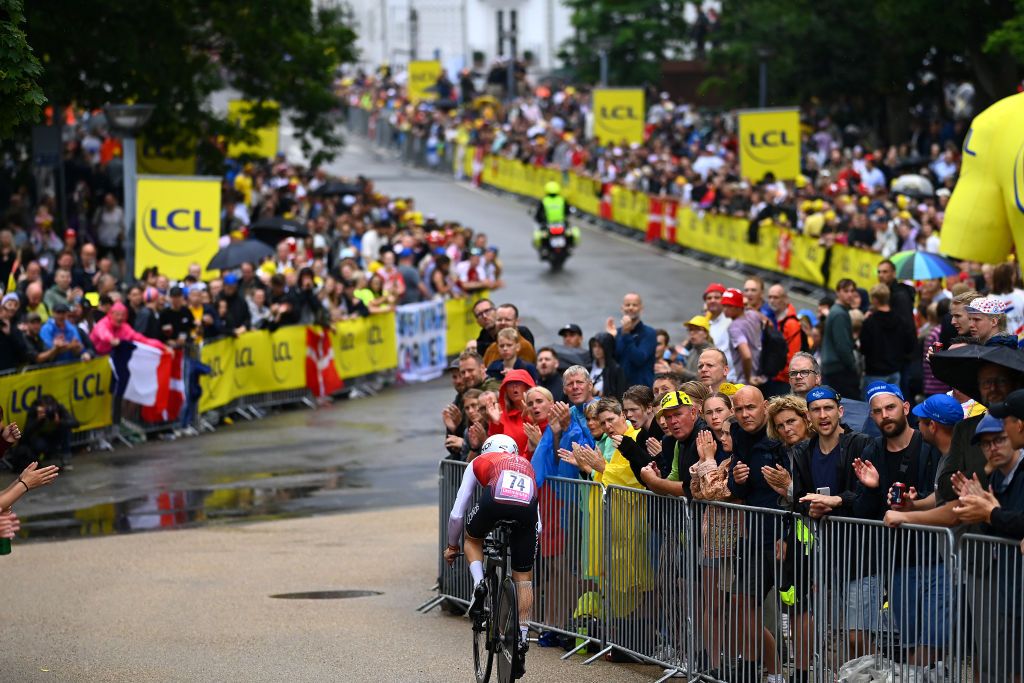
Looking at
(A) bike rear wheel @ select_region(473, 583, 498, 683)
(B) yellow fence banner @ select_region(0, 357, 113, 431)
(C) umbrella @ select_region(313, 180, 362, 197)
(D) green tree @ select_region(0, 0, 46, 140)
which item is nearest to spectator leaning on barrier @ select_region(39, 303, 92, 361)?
(B) yellow fence banner @ select_region(0, 357, 113, 431)

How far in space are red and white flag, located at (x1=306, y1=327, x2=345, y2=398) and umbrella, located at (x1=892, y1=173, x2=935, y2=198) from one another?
1377cm

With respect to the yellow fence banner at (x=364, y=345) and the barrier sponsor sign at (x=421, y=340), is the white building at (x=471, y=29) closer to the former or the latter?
the barrier sponsor sign at (x=421, y=340)

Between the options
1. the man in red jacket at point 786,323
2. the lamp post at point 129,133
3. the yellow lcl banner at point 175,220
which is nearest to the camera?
the man in red jacket at point 786,323

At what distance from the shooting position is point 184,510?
1806cm

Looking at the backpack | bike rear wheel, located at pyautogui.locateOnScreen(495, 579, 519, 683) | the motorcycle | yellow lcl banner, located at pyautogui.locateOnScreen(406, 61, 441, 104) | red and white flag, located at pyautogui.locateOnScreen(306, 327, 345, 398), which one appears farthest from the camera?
yellow lcl banner, located at pyautogui.locateOnScreen(406, 61, 441, 104)

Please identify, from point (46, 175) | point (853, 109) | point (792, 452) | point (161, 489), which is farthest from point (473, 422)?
point (853, 109)

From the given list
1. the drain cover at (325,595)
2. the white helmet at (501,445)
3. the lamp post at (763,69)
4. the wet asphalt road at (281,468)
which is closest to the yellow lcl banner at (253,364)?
the wet asphalt road at (281,468)

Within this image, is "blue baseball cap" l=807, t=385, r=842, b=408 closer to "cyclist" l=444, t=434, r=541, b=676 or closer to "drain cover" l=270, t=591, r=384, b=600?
"cyclist" l=444, t=434, r=541, b=676

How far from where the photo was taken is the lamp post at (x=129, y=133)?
24.3 m

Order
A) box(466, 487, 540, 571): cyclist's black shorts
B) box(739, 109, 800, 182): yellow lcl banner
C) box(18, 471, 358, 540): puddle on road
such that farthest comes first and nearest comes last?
box(739, 109, 800, 182): yellow lcl banner, box(18, 471, 358, 540): puddle on road, box(466, 487, 540, 571): cyclist's black shorts

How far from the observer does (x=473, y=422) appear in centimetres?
1277

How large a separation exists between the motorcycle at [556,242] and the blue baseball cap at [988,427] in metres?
29.2

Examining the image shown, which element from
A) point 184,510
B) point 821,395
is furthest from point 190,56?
point 821,395

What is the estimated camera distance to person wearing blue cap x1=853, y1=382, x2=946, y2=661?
8703mm
